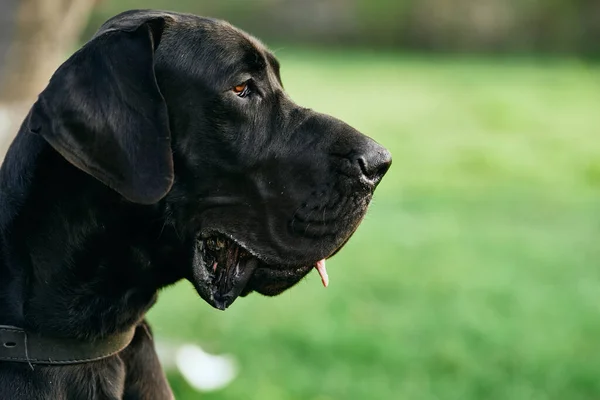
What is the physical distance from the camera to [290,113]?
340 cm

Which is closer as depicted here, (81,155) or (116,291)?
(81,155)

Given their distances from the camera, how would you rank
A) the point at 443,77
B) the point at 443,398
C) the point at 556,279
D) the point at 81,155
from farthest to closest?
the point at 443,77 < the point at 556,279 < the point at 443,398 < the point at 81,155

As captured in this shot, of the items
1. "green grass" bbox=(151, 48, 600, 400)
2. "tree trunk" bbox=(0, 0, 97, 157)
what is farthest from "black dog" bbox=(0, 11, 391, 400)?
"tree trunk" bbox=(0, 0, 97, 157)

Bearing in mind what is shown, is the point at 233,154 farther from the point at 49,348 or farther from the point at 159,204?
the point at 49,348

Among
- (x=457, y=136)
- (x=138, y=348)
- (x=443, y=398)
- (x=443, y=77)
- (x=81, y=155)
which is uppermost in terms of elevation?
(x=81, y=155)

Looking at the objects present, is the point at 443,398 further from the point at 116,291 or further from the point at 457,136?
the point at 457,136

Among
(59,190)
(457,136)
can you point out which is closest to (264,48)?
(59,190)

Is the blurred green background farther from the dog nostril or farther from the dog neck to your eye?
the dog neck

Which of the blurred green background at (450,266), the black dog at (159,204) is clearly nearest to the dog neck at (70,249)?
the black dog at (159,204)

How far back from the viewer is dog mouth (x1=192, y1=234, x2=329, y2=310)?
3266mm

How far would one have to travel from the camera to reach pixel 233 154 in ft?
10.6

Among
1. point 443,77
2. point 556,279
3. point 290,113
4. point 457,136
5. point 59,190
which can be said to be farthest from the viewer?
point 443,77

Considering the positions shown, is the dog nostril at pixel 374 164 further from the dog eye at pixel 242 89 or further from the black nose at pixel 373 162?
the dog eye at pixel 242 89

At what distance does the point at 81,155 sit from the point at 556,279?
5286 mm
